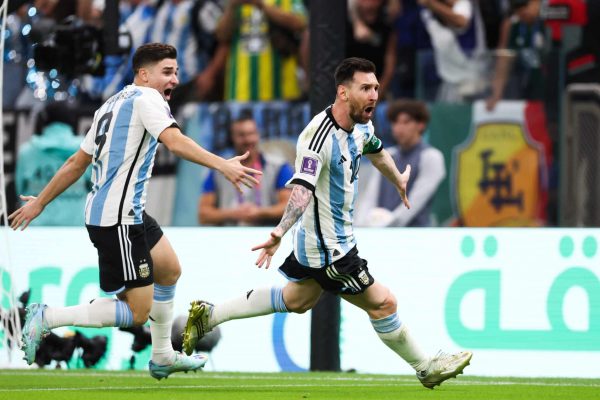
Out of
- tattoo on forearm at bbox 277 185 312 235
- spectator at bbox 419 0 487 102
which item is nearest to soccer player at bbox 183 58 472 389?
tattoo on forearm at bbox 277 185 312 235

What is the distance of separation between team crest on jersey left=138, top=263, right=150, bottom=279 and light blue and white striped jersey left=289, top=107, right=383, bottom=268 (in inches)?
37.3

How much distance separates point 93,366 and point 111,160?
10.4 feet

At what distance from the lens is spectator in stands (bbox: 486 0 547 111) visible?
12.7 metres

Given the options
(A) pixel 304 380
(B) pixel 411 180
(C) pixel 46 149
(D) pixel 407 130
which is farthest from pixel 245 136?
(A) pixel 304 380

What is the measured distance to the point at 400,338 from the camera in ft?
27.1

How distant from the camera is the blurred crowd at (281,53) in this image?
1258 cm

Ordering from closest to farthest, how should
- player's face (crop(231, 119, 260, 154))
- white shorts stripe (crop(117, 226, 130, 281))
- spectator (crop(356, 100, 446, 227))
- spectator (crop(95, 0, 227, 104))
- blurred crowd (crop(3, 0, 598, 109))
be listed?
white shorts stripe (crop(117, 226, 130, 281)) → spectator (crop(356, 100, 446, 227)) → blurred crowd (crop(3, 0, 598, 109)) → player's face (crop(231, 119, 260, 154)) → spectator (crop(95, 0, 227, 104))

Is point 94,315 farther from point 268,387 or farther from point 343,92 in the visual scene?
point 343,92

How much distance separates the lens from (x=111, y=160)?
26.8 ft

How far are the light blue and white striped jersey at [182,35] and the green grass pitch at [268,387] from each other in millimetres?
4619

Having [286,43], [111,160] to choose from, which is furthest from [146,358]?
[286,43]

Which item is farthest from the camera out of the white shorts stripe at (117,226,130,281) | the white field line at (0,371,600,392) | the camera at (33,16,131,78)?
the camera at (33,16,131,78)

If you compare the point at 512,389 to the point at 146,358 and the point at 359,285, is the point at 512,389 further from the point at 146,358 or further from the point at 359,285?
the point at 146,358

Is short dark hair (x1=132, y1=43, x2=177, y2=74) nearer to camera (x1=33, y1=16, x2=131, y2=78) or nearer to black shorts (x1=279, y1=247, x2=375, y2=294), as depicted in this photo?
black shorts (x1=279, y1=247, x2=375, y2=294)
